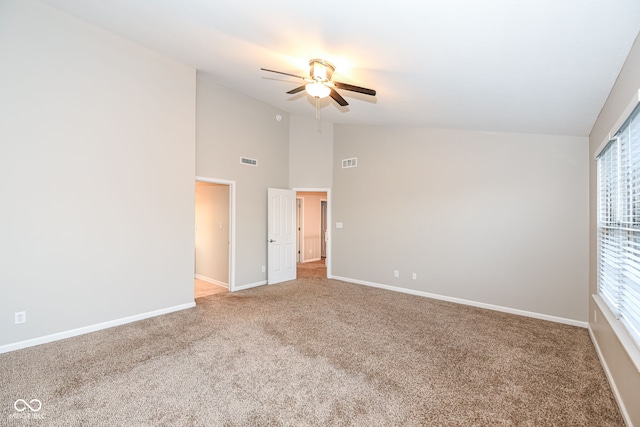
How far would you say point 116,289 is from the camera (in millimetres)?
3838


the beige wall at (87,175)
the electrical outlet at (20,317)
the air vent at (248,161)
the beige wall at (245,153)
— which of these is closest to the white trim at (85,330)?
the beige wall at (87,175)

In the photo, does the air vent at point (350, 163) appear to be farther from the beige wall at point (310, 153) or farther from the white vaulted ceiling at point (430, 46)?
the white vaulted ceiling at point (430, 46)

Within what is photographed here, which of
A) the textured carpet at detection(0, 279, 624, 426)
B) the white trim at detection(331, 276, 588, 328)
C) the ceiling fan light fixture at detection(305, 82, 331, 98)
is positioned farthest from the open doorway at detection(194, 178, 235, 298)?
the ceiling fan light fixture at detection(305, 82, 331, 98)

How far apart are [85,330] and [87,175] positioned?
1837 mm

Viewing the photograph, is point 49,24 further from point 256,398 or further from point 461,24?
point 256,398

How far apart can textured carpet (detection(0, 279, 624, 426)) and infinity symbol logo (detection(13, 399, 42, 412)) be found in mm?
26

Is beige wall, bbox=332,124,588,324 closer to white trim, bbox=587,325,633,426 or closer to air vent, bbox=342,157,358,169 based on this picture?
air vent, bbox=342,157,358,169

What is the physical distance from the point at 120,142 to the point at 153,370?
2771 millimetres

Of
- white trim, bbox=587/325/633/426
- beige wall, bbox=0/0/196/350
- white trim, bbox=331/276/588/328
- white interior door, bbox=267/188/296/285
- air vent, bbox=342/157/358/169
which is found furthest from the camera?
air vent, bbox=342/157/358/169

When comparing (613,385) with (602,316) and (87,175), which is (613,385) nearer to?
(602,316)

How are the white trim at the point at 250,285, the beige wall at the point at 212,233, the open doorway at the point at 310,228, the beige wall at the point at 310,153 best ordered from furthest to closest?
the open doorway at the point at 310,228
the beige wall at the point at 310,153
the beige wall at the point at 212,233
the white trim at the point at 250,285

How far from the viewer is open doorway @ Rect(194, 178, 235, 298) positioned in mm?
5586

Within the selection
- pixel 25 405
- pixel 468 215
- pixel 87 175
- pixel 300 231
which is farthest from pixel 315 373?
pixel 300 231

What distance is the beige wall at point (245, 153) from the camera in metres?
5.02
